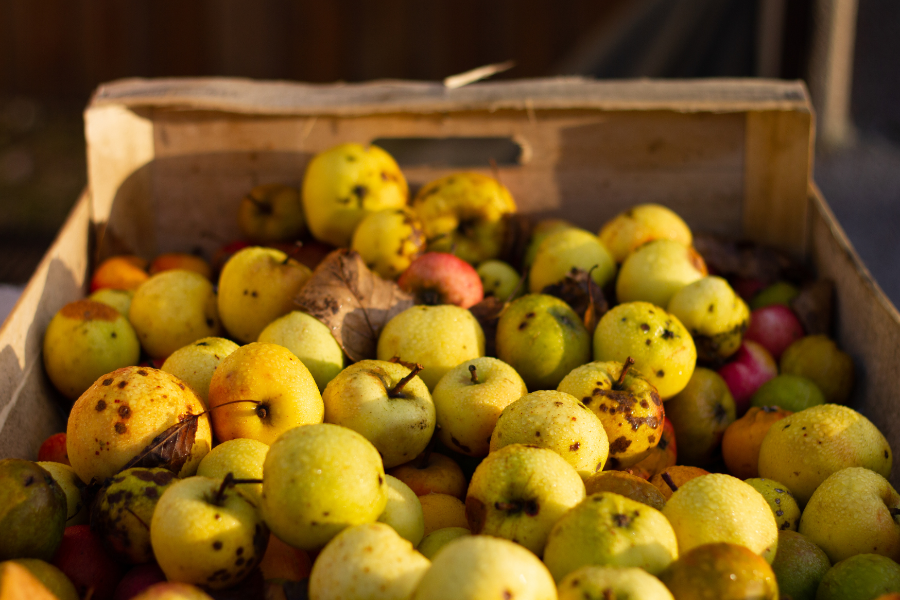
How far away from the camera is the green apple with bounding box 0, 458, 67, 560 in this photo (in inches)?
49.7

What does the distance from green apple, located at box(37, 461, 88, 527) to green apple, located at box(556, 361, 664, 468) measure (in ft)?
3.56

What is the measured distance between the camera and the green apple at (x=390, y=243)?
2.36 metres

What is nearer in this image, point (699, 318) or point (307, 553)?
point (307, 553)

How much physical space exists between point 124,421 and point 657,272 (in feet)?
5.15

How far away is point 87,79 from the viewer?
329 inches

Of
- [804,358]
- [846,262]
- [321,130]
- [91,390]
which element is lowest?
[804,358]

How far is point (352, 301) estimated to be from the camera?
204 cm

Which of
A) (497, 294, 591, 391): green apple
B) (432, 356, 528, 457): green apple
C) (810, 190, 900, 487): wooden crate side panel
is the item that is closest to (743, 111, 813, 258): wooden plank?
(810, 190, 900, 487): wooden crate side panel

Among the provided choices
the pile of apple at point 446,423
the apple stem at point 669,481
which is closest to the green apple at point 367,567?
the pile of apple at point 446,423

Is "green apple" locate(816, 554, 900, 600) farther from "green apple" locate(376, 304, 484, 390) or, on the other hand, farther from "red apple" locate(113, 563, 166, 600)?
"red apple" locate(113, 563, 166, 600)

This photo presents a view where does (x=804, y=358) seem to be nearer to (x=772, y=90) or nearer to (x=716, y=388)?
(x=716, y=388)

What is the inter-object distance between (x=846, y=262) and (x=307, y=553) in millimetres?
2001

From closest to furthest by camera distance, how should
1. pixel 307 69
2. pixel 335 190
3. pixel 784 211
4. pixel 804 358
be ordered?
pixel 804 358
pixel 335 190
pixel 784 211
pixel 307 69

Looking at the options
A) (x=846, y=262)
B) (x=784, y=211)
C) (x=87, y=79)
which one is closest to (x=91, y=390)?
(x=846, y=262)
